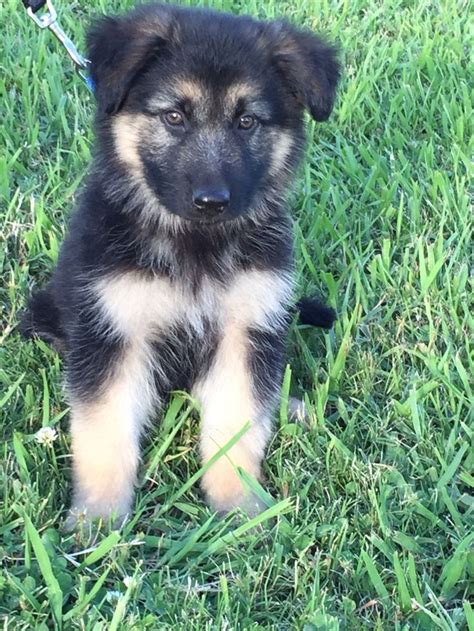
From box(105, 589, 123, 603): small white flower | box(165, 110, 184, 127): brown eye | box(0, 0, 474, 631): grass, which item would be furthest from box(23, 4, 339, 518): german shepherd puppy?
box(105, 589, 123, 603): small white flower

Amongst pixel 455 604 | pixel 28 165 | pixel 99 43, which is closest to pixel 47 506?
pixel 455 604

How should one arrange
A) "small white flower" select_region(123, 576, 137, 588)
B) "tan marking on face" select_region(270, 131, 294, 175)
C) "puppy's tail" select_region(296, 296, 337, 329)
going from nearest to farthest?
"small white flower" select_region(123, 576, 137, 588), "tan marking on face" select_region(270, 131, 294, 175), "puppy's tail" select_region(296, 296, 337, 329)

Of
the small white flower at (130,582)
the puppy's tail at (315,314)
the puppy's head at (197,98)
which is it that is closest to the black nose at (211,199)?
the puppy's head at (197,98)

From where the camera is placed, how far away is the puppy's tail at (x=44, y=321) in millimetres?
3361

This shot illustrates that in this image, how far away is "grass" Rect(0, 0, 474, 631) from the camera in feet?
8.27

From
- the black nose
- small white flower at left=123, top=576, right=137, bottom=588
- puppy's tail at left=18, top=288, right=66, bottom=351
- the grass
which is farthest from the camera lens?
puppy's tail at left=18, top=288, right=66, bottom=351

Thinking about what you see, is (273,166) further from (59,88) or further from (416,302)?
(59,88)

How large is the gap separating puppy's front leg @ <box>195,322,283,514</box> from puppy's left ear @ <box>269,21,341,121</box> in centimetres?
78

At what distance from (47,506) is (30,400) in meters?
0.50

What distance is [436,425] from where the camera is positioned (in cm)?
325

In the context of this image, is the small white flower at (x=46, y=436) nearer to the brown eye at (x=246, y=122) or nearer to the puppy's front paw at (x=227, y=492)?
the puppy's front paw at (x=227, y=492)

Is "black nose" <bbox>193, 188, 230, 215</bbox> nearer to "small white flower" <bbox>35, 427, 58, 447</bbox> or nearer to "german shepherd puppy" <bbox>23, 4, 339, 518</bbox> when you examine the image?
Answer: "german shepherd puppy" <bbox>23, 4, 339, 518</bbox>

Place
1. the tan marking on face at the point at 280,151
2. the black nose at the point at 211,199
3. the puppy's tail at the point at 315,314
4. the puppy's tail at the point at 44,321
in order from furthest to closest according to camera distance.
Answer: the puppy's tail at the point at 315,314
the puppy's tail at the point at 44,321
the tan marking on face at the point at 280,151
the black nose at the point at 211,199

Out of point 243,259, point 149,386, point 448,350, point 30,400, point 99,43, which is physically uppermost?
point 99,43
